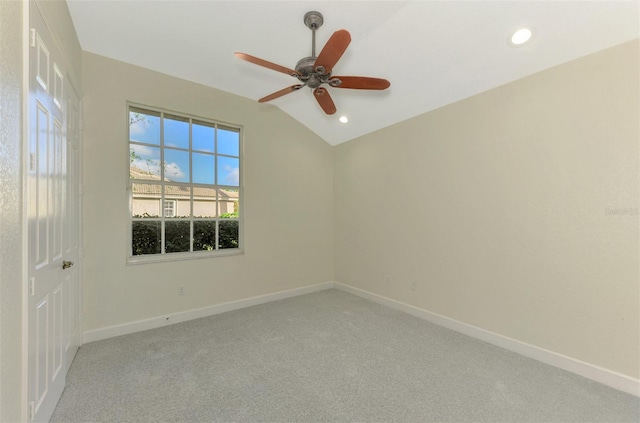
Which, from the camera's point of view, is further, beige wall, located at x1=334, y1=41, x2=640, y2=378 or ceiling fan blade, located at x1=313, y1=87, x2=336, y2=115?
ceiling fan blade, located at x1=313, y1=87, x2=336, y2=115

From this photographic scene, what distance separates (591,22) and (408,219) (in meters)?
2.30

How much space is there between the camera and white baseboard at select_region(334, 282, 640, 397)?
78.4 inches

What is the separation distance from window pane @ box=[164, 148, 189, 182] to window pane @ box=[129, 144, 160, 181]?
9 centimetres

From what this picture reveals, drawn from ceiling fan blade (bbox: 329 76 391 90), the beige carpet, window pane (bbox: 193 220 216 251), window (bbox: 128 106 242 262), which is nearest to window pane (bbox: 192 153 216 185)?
window (bbox: 128 106 242 262)

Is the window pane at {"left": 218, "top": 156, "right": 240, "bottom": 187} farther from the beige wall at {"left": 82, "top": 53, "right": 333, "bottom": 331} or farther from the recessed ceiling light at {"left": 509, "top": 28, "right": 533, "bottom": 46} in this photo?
the recessed ceiling light at {"left": 509, "top": 28, "right": 533, "bottom": 46}

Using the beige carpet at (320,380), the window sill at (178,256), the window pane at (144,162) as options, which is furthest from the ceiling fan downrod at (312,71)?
the window sill at (178,256)

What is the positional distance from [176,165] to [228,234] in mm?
1102

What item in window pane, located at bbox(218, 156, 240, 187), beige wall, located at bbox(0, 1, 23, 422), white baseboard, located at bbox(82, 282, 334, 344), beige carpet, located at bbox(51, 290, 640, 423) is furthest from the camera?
window pane, located at bbox(218, 156, 240, 187)

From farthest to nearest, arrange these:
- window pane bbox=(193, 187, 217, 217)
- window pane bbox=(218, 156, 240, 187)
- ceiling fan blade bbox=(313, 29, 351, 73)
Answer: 1. window pane bbox=(218, 156, 240, 187)
2. window pane bbox=(193, 187, 217, 217)
3. ceiling fan blade bbox=(313, 29, 351, 73)

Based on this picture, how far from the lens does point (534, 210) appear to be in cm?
243

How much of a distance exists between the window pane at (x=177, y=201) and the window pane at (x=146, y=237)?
207mm

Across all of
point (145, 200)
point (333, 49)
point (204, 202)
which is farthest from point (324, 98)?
point (145, 200)

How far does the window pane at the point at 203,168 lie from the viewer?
11.3 feet

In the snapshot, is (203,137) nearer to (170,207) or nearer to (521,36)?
(170,207)
